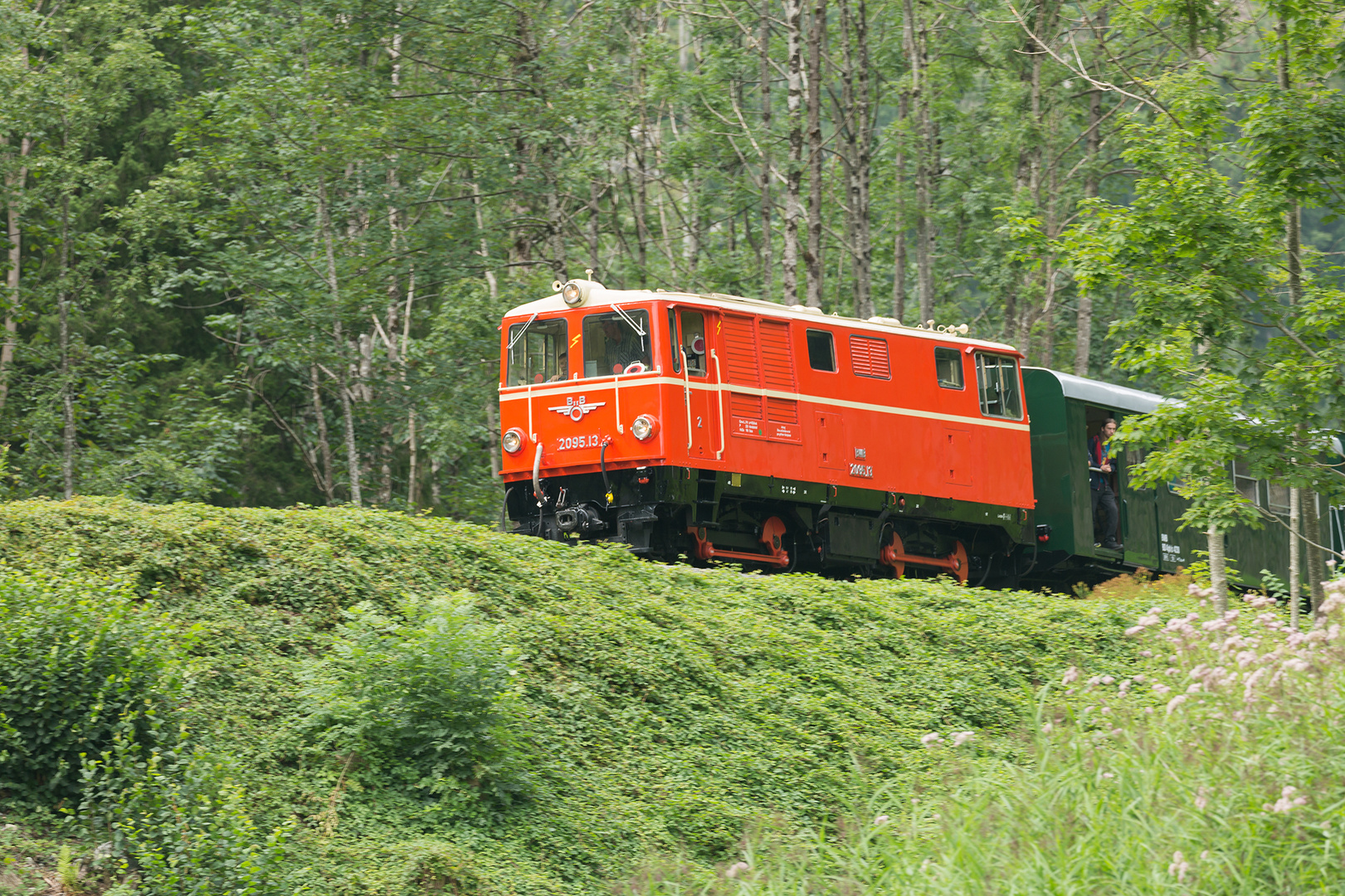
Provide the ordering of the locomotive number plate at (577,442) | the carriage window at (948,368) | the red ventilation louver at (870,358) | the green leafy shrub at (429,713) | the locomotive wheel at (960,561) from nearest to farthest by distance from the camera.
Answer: the green leafy shrub at (429,713), the locomotive number plate at (577,442), the red ventilation louver at (870,358), the carriage window at (948,368), the locomotive wheel at (960,561)

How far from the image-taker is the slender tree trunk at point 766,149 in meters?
32.5

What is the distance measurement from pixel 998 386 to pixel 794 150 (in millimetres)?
6305

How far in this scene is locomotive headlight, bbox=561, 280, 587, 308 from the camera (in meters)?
16.6

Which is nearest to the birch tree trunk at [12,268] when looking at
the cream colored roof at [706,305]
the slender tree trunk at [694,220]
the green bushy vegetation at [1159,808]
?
the cream colored roof at [706,305]

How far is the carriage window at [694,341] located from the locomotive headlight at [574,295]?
4.64 feet

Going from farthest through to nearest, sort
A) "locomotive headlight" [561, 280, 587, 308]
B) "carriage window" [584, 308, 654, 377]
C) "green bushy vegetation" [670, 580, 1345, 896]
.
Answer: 1. "locomotive headlight" [561, 280, 587, 308]
2. "carriage window" [584, 308, 654, 377]
3. "green bushy vegetation" [670, 580, 1345, 896]

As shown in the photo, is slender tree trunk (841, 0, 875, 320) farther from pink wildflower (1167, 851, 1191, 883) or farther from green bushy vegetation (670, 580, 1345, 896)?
pink wildflower (1167, 851, 1191, 883)

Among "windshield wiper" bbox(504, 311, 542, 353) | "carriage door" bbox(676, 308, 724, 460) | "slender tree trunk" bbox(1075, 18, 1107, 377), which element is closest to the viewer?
"carriage door" bbox(676, 308, 724, 460)

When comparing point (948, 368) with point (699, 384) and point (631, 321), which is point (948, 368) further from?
point (631, 321)

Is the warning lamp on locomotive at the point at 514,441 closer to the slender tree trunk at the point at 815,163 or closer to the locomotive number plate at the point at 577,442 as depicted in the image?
the locomotive number plate at the point at 577,442

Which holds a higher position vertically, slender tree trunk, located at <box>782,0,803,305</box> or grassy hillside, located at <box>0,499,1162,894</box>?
slender tree trunk, located at <box>782,0,803,305</box>

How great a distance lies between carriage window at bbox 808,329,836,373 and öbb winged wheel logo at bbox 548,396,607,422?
2.88 meters

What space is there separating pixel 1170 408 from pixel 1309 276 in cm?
207

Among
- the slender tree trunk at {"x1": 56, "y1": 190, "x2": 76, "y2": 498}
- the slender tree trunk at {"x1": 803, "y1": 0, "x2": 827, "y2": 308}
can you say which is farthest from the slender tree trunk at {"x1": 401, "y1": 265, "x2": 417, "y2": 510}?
the slender tree trunk at {"x1": 803, "y1": 0, "x2": 827, "y2": 308}
